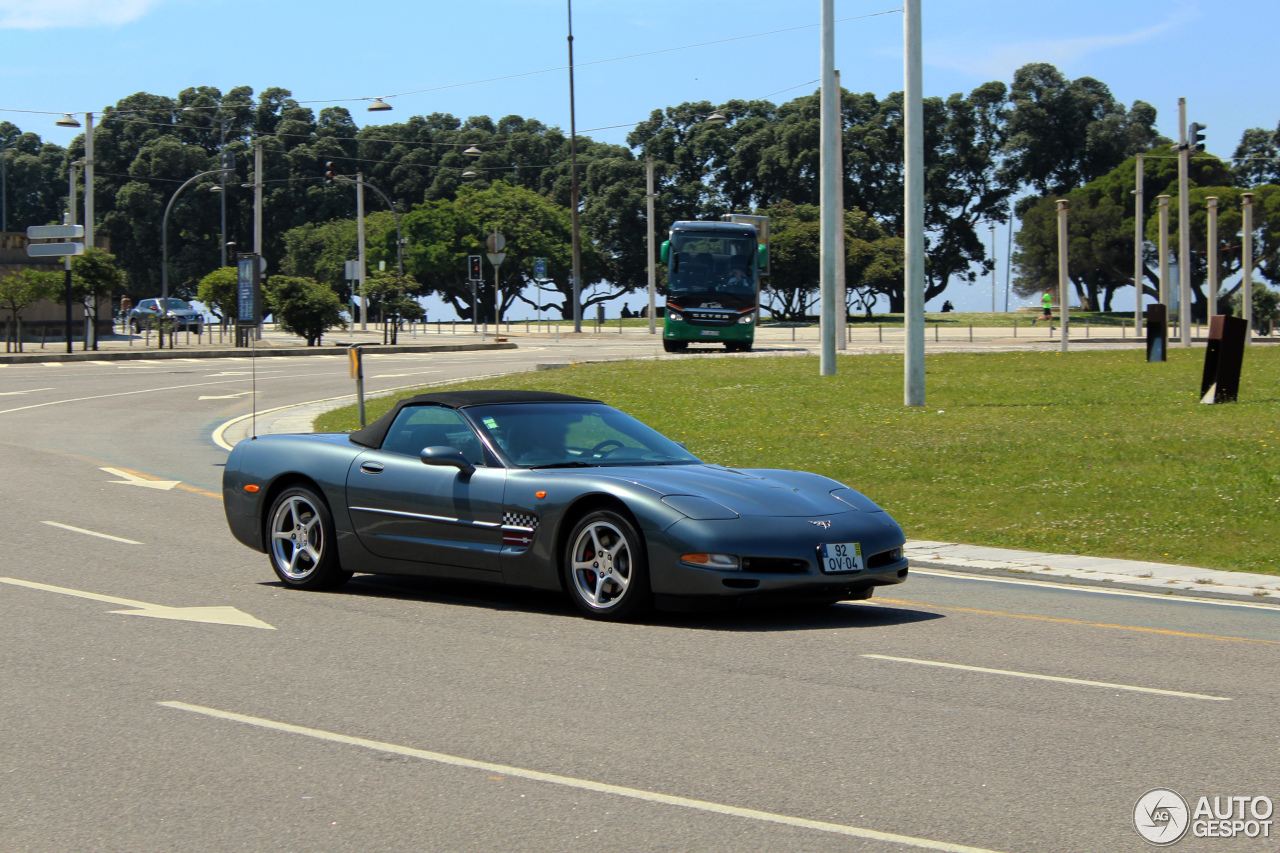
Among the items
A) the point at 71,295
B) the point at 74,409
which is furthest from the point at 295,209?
the point at 74,409

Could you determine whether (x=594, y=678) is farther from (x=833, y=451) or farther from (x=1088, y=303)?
(x=1088, y=303)

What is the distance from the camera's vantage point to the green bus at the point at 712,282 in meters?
43.5

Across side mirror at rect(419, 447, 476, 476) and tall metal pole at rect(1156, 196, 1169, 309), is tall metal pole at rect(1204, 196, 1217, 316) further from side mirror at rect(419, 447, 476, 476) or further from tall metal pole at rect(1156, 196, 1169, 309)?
side mirror at rect(419, 447, 476, 476)

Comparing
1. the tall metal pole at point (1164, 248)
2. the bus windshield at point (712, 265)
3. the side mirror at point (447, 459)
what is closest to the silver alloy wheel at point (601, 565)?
the side mirror at point (447, 459)

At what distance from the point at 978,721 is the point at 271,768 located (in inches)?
115

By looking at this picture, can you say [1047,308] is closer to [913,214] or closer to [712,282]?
[712,282]

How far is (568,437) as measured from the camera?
30.2 feet

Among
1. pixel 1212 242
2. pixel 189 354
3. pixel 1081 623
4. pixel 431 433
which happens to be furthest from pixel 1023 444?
pixel 189 354

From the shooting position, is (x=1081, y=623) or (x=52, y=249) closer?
(x=1081, y=623)

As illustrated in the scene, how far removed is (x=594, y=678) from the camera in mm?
6820

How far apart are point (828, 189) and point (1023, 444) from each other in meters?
11.9

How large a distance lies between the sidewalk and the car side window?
380cm

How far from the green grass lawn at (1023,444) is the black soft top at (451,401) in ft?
14.1

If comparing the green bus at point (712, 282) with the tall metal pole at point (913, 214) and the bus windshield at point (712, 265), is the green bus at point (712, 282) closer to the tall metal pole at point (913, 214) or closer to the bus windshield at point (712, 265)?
the bus windshield at point (712, 265)
